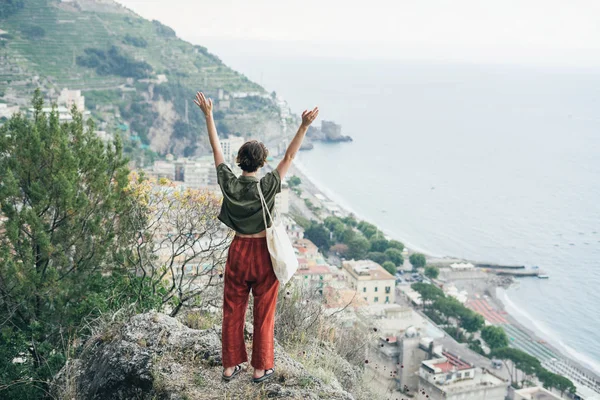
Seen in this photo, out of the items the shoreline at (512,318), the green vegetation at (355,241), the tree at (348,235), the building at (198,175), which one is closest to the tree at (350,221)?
the green vegetation at (355,241)

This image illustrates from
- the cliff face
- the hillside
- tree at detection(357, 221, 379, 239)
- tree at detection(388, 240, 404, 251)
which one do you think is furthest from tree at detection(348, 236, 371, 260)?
the cliff face

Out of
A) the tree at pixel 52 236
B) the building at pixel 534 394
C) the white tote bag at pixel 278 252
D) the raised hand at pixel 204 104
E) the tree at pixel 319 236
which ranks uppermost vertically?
the raised hand at pixel 204 104

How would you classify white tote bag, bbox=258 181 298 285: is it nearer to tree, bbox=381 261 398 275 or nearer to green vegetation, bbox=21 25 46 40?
tree, bbox=381 261 398 275

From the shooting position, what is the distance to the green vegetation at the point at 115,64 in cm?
5675

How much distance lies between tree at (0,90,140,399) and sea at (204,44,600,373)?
19.9 metres

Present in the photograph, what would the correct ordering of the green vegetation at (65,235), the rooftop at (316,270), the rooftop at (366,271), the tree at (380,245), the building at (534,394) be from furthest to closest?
the tree at (380,245) → the rooftop at (366,271) → the rooftop at (316,270) → the building at (534,394) → the green vegetation at (65,235)

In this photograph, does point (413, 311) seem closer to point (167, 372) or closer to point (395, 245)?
point (395, 245)

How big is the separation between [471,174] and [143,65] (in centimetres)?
2924

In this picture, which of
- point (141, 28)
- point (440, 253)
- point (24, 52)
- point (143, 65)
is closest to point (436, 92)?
point (141, 28)

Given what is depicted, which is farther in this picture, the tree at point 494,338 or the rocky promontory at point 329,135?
the rocky promontory at point 329,135

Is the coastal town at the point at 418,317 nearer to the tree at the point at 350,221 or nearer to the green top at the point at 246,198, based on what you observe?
the tree at the point at 350,221

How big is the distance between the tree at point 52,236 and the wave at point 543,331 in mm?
19316

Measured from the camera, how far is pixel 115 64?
191ft

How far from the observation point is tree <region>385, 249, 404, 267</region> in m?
30.2
